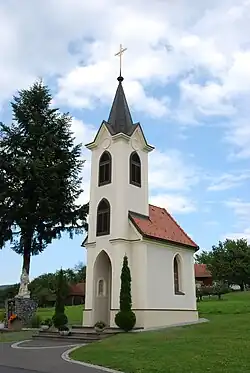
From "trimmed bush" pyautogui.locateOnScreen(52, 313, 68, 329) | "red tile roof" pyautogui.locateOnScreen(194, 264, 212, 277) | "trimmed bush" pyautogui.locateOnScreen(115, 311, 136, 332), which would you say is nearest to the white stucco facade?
"trimmed bush" pyautogui.locateOnScreen(115, 311, 136, 332)

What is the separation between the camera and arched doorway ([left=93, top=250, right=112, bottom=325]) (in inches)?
961

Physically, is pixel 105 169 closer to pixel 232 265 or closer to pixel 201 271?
pixel 232 265

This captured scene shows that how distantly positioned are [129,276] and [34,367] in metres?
10.7

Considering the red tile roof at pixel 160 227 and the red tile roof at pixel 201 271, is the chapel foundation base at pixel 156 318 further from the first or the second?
the red tile roof at pixel 201 271

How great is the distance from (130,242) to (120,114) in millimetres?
8262

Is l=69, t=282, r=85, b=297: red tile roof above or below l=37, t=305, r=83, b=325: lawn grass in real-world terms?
above

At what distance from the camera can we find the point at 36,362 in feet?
40.9

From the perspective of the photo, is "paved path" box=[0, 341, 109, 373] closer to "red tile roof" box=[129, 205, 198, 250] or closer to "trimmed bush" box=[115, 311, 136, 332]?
"trimmed bush" box=[115, 311, 136, 332]

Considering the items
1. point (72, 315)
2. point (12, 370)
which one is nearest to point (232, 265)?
point (72, 315)

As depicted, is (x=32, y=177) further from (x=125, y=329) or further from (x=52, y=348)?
(x=52, y=348)

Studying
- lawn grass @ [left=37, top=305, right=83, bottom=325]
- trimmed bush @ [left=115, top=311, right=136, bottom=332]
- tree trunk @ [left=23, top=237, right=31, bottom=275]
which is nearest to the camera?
trimmed bush @ [left=115, top=311, right=136, bottom=332]

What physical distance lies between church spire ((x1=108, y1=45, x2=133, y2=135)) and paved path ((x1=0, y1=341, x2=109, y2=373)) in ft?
46.7

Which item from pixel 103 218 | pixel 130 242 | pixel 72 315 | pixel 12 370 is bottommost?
pixel 12 370

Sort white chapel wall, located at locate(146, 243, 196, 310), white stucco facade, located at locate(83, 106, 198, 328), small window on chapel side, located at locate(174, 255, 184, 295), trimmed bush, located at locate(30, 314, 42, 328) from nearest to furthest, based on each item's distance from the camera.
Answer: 1. white stucco facade, located at locate(83, 106, 198, 328)
2. white chapel wall, located at locate(146, 243, 196, 310)
3. small window on chapel side, located at locate(174, 255, 184, 295)
4. trimmed bush, located at locate(30, 314, 42, 328)
